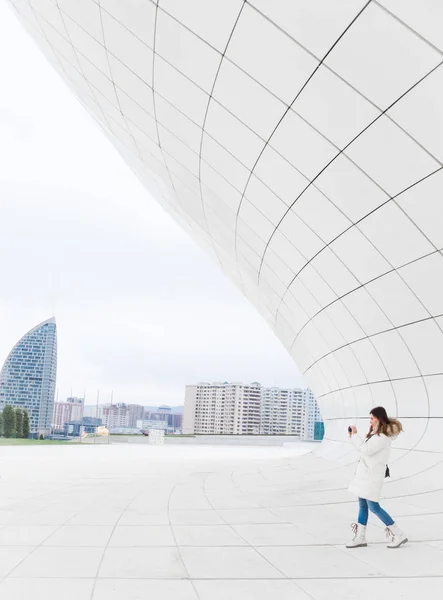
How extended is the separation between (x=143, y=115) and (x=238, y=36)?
7.61 metres

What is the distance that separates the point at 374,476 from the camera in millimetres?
7270

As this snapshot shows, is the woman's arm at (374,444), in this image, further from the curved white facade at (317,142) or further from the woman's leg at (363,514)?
the curved white facade at (317,142)

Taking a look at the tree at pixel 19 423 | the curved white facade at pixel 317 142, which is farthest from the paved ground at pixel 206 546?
the tree at pixel 19 423

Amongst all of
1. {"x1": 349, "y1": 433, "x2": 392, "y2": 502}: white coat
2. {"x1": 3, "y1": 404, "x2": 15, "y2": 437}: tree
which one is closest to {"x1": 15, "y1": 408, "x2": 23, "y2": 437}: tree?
{"x1": 3, "y1": 404, "x2": 15, "y2": 437}: tree

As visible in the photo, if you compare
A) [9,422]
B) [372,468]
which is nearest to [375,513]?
[372,468]

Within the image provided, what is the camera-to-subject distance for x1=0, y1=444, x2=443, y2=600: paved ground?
17.7 ft

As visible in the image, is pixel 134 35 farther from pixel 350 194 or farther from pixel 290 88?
pixel 350 194

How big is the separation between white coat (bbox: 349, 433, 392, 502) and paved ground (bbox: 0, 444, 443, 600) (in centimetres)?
69

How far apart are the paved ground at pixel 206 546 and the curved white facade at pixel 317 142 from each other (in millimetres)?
4512

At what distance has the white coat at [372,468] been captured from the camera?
7.26 metres

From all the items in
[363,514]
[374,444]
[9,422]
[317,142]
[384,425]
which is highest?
[317,142]

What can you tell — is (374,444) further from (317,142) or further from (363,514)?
(317,142)

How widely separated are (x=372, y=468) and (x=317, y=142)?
6642 mm

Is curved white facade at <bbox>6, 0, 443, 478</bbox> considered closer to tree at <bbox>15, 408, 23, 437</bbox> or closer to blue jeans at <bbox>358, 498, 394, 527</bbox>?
blue jeans at <bbox>358, 498, 394, 527</bbox>
